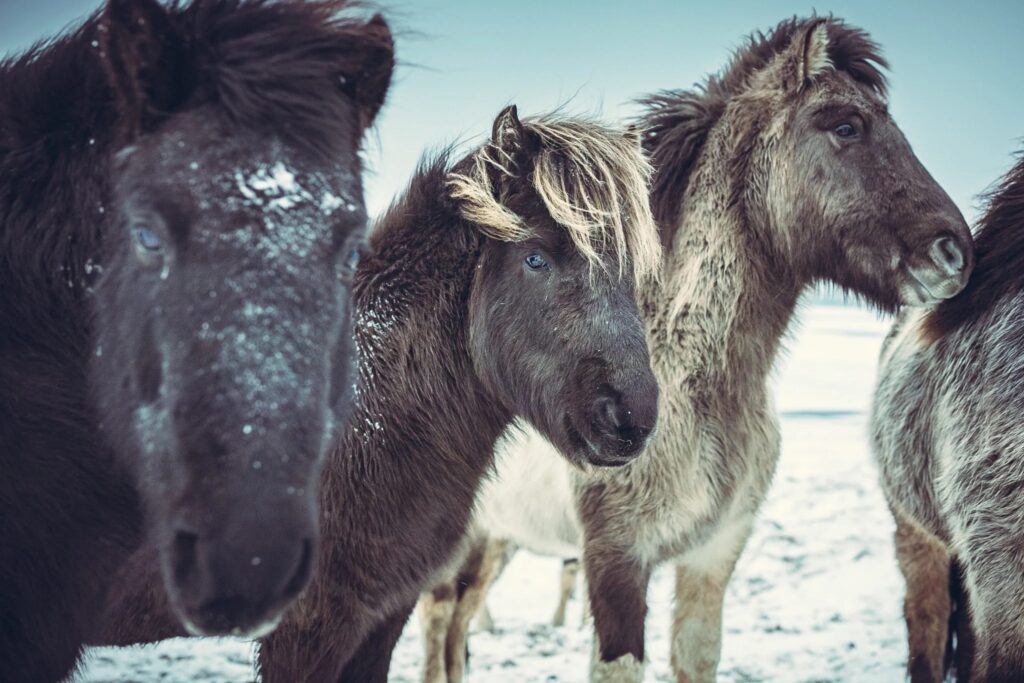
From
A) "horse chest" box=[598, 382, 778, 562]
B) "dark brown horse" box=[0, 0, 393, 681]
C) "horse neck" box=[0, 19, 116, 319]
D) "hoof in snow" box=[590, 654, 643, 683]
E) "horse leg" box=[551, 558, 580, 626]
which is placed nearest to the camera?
"dark brown horse" box=[0, 0, 393, 681]

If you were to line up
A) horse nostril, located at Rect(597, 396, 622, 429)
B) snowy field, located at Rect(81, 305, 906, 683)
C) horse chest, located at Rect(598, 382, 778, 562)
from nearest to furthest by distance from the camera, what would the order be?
horse nostril, located at Rect(597, 396, 622, 429) < horse chest, located at Rect(598, 382, 778, 562) < snowy field, located at Rect(81, 305, 906, 683)

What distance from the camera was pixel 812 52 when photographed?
3.84 meters

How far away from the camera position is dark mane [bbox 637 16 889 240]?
4020 millimetres

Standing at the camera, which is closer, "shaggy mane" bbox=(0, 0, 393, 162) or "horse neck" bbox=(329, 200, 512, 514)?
"shaggy mane" bbox=(0, 0, 393, 162)

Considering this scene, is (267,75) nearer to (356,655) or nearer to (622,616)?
(356,655)

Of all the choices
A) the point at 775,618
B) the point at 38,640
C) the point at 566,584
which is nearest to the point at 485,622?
the point at 566,584

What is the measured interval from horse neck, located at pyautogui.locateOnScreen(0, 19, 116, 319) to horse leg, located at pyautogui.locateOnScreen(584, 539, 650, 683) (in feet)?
8.61

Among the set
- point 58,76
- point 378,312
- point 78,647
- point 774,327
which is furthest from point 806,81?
point 78,647

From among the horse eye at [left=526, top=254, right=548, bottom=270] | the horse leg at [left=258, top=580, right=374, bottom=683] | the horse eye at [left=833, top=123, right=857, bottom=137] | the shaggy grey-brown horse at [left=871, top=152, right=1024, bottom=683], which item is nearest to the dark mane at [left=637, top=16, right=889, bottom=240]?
the horse eye at [left=833, top=123, right=857, bottom=137]

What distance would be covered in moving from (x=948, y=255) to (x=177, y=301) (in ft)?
10.4

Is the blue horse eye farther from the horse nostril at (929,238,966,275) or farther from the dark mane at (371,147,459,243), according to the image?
the horse nostril at (929,238,966,275)

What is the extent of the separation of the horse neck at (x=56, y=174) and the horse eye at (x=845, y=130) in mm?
3150

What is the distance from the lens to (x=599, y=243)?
9.39 feet

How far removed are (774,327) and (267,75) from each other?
2.98 m
